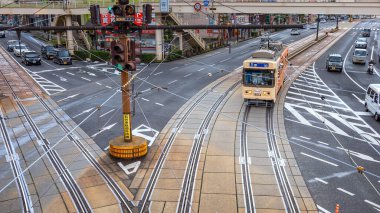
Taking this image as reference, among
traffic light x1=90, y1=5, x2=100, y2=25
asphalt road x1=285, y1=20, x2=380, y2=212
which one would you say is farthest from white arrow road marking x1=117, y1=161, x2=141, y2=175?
asphalt road x1=285, y1=20, x2=380, y2=212

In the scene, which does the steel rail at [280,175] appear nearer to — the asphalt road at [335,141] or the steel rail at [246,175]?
the asphalt road at [335,141]

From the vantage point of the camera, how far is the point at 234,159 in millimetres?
18172

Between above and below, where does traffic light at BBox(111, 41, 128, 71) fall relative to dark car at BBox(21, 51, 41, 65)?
above

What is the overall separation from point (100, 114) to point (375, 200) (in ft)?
57.3

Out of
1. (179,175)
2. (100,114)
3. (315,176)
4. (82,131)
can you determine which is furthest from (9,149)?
(315,176)

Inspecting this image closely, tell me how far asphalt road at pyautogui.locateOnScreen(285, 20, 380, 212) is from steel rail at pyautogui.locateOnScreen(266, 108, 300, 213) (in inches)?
33.9

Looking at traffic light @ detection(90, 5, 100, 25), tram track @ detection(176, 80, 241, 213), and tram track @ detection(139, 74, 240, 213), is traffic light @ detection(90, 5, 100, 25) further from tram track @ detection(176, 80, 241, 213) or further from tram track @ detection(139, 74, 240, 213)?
tram track @ detection(176, 80, 241, 213)

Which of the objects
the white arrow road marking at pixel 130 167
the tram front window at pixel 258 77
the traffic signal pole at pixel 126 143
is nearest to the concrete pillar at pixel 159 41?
the tram front window at pixel 258 77

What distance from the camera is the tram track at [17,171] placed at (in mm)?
13941

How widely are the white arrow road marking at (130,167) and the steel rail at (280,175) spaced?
19.9ft

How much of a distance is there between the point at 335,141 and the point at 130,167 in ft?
36.0

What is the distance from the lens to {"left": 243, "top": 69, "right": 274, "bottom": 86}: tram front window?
87.7ft

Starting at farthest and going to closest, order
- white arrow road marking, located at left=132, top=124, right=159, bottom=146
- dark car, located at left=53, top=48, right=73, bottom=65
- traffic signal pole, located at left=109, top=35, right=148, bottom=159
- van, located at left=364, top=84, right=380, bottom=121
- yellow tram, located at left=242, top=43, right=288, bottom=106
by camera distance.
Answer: dark car, located at left=53, top=48, right=73, bottom=65 < yellow tram, located at left=242, top=43, right=288, bottom=106 < van, located at left=364, top=84, right=380, bottom=121 < white arrow road marking, located at left=132, top=124, right=159, bottom=146 < traffic signal pole, located at left=109, top=35, right=148, bottom=159

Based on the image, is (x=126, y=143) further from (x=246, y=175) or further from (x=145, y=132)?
(x=246, y=175)
